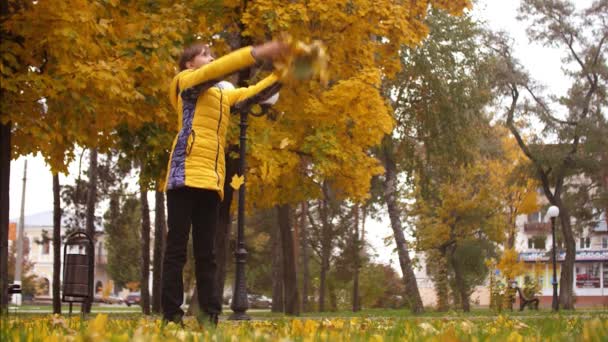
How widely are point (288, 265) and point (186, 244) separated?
2096cm

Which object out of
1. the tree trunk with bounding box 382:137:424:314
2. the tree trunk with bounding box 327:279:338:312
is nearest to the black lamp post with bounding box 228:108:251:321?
the tree trunk with bounding box 382:137:424:314

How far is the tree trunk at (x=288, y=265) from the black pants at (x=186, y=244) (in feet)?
65.8

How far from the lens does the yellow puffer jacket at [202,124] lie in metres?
5.94

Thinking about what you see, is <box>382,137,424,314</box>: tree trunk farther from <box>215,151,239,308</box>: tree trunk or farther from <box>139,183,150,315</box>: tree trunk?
<box>215,151,239,308</box>: tree trunk

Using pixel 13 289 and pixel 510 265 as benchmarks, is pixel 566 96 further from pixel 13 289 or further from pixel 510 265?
pixel 13 289

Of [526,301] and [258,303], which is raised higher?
[526,301]

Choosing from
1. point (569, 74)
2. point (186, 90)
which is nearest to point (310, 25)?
point (186, 90)

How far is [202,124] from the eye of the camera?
20.0 feet

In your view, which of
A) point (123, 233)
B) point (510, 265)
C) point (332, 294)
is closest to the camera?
point (510, 265)

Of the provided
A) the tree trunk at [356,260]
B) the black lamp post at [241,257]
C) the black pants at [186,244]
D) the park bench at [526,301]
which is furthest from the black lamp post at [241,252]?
the tree trunk at [356,260]

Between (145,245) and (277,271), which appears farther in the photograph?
(277,271)

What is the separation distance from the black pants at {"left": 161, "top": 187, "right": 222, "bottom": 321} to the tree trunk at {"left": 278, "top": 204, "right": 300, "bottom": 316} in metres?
20.1

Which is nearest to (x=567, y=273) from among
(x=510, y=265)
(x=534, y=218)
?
(x=510, y=265)

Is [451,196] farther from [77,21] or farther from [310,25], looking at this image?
[77,21]
